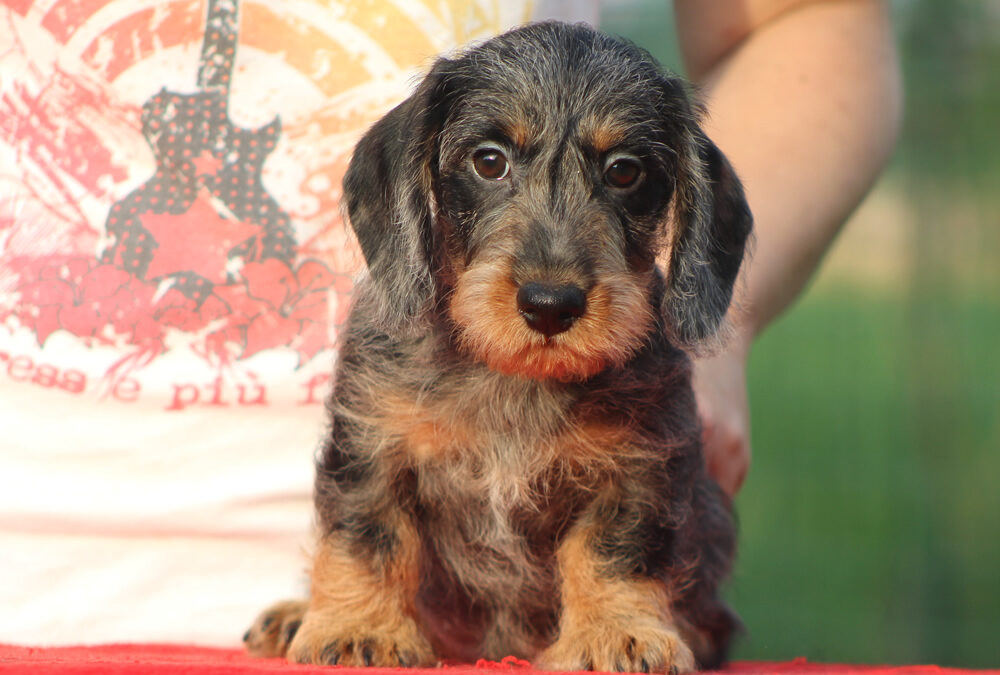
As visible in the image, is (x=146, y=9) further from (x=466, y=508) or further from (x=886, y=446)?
(x=886, y=446)

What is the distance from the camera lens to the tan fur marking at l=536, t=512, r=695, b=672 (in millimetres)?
2223

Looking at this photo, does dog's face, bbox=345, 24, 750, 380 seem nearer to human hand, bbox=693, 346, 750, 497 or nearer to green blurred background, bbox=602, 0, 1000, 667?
human hand, bbox=693, 346, 750, 497

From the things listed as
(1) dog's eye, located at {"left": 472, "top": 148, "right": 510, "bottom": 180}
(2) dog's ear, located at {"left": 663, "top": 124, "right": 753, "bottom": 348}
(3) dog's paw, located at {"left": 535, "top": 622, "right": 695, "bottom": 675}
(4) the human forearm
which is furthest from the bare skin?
(1) dog's eye, located at {"left": 472, "top": 148, "right": 510, "bottom": 180}

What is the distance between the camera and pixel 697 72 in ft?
13.1

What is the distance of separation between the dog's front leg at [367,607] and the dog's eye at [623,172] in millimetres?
910

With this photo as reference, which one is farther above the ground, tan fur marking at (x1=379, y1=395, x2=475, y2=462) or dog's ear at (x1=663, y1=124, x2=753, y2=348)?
dog's ear at (x1=663, y1=124, x2=753, y2=348)

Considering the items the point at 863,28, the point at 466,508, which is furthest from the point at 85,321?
the point at 863,28

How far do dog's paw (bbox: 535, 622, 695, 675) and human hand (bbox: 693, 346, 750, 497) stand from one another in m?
0.82

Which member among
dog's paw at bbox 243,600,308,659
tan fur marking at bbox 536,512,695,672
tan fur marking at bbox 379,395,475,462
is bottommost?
dog's paw at bbox 243,600,308,659

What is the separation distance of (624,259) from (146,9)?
1.64m

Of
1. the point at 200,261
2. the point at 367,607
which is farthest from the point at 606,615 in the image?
the point at 200,261

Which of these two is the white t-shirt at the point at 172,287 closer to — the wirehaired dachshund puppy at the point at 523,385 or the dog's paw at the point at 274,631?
the dog's paw at the point at 274,631

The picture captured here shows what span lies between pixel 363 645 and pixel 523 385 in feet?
2.24

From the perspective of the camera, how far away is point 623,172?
240cm
